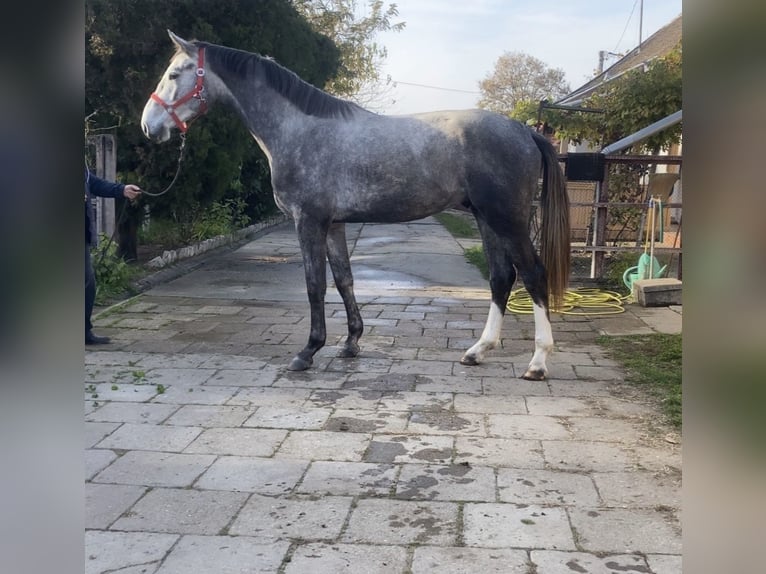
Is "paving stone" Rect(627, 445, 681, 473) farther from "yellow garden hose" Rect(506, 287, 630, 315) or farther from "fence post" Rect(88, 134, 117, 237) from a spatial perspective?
"fence post" Rect(88, 134, 117, 237)

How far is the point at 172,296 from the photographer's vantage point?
7129 millimetres

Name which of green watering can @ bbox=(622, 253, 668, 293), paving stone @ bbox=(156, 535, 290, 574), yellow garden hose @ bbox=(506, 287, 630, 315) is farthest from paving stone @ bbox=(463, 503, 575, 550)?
green watering can @ bbox=(622, 253, 668, 293)

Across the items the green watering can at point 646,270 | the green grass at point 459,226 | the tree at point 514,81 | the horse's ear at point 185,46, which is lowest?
the green watering can at point 646,270

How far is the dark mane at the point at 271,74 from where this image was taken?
454 centimetres

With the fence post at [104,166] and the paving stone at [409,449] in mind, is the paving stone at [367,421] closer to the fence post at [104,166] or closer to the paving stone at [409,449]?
the paving stone at [409,449]

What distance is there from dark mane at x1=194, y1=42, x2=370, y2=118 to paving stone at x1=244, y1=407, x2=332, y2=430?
1938 millimetres

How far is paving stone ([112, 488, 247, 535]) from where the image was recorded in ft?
8.05

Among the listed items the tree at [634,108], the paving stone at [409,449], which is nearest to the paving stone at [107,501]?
the paving stone at [409,449]

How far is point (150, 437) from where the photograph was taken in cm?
336

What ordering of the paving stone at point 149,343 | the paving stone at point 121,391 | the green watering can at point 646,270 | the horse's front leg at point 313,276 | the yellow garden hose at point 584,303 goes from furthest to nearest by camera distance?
the green watering can at point 646,270 → the yellow garden hose at point 584,303 → the paving stone at point 149,343 → the horse's front leg at point 313,276 → the paving stone at point 121,391

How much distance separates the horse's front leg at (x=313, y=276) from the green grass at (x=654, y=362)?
1.95 metres

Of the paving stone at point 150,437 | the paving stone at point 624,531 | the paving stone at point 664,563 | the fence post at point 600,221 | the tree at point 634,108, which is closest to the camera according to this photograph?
the paving stone at point 664,563

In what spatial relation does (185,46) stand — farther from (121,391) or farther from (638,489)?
(638,489)

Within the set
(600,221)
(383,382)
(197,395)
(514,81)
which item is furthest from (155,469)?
(514,81)
